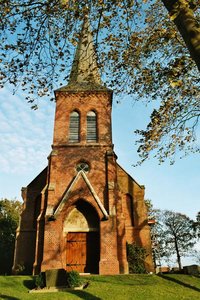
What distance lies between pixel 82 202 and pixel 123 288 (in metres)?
7.66

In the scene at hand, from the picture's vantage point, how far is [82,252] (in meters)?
19.3

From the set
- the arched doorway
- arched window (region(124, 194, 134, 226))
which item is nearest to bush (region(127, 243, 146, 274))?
arched window (region(124, 194, 134, 226))

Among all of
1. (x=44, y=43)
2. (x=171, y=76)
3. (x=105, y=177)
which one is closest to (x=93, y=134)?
(x=105, y=177)

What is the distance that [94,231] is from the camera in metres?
19.8

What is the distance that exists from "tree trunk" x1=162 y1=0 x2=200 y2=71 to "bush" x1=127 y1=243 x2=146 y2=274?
17681mm

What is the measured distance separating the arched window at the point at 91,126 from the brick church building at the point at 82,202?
0.27 ft

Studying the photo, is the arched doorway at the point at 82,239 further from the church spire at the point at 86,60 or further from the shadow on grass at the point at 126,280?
the church spire at the point at 86,60

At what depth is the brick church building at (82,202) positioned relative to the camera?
1859cm

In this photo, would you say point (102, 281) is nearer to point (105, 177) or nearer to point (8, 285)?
point (8, 285)

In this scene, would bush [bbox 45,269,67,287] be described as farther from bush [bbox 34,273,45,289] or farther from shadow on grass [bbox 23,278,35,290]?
shadow on grass [bbox 23,278,35,290]

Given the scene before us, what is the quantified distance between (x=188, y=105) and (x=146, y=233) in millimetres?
12969

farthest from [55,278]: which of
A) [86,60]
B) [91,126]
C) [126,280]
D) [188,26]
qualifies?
[188,26]

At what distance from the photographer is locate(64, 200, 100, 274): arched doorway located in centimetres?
1895

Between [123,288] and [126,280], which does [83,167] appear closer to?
[126,280]
